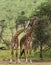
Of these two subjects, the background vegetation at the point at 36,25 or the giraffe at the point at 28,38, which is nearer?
the giraffe at the point at 28,38

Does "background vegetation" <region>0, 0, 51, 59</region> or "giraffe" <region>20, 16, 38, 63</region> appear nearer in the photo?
"giraffe" <region>20, 16, 38, 63</region>

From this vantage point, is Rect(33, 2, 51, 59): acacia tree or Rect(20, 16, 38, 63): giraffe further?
Rect(33, 2, 51, 59): acacia tree

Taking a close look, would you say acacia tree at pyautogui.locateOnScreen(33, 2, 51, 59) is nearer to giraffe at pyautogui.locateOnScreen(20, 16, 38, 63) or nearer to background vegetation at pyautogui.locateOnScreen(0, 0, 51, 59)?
background vegetation at pyautogui.locateOnScreen(0, 0, 51, 59)

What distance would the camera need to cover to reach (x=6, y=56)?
16.7 metres

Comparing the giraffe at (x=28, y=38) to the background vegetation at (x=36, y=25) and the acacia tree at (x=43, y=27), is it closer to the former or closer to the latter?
the background vegetation at (x=36, y=25)

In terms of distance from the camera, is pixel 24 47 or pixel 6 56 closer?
pixel 24 47

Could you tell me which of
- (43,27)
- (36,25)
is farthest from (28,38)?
(43,27)

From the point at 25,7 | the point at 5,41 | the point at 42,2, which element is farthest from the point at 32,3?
the point at 5,41

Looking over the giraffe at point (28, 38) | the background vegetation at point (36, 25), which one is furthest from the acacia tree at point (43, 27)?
the giraffe at point (28, 38)

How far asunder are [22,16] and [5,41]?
6.96ft

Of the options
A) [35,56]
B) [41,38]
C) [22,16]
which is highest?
[22,16]

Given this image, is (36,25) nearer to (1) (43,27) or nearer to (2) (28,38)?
(1) (43,27)

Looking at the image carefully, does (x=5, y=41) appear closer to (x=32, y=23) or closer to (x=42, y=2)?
(x=42, y=2)

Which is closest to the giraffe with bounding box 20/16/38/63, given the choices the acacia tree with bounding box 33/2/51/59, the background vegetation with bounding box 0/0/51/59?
the background vegetation with bounding box 0/0/51/59
